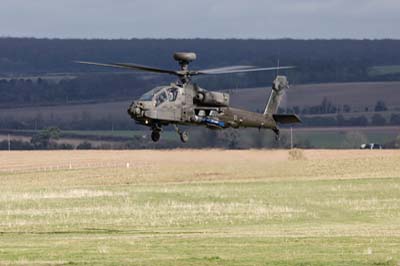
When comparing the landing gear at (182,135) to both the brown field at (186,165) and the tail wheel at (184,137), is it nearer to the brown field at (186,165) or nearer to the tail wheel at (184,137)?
the tail wheel at (184,137)

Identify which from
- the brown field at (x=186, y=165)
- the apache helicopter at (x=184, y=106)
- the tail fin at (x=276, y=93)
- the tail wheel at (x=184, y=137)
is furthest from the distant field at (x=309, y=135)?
the tail wheel at (x=184, y=137)

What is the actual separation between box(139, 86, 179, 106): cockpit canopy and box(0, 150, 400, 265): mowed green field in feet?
13.9

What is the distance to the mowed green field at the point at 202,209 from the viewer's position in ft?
128

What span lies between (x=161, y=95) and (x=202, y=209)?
2237cm

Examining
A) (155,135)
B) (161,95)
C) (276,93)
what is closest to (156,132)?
(155,135)

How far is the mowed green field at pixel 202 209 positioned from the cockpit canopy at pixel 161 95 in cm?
425

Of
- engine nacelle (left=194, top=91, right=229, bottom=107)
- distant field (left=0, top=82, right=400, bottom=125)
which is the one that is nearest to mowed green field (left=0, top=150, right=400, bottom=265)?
engine nacelle (left=194, top=91, right=229, bottom=107)

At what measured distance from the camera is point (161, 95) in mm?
42875

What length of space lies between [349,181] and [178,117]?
44159 mm

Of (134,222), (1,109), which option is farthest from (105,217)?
(1,109)

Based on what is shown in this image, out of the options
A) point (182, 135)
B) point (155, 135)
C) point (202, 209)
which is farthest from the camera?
point (202, 209)

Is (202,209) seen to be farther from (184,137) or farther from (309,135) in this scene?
(309,135)

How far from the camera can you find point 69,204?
6925 cm

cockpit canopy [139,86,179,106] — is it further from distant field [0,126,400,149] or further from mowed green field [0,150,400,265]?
distant field [0,126,400,149]
